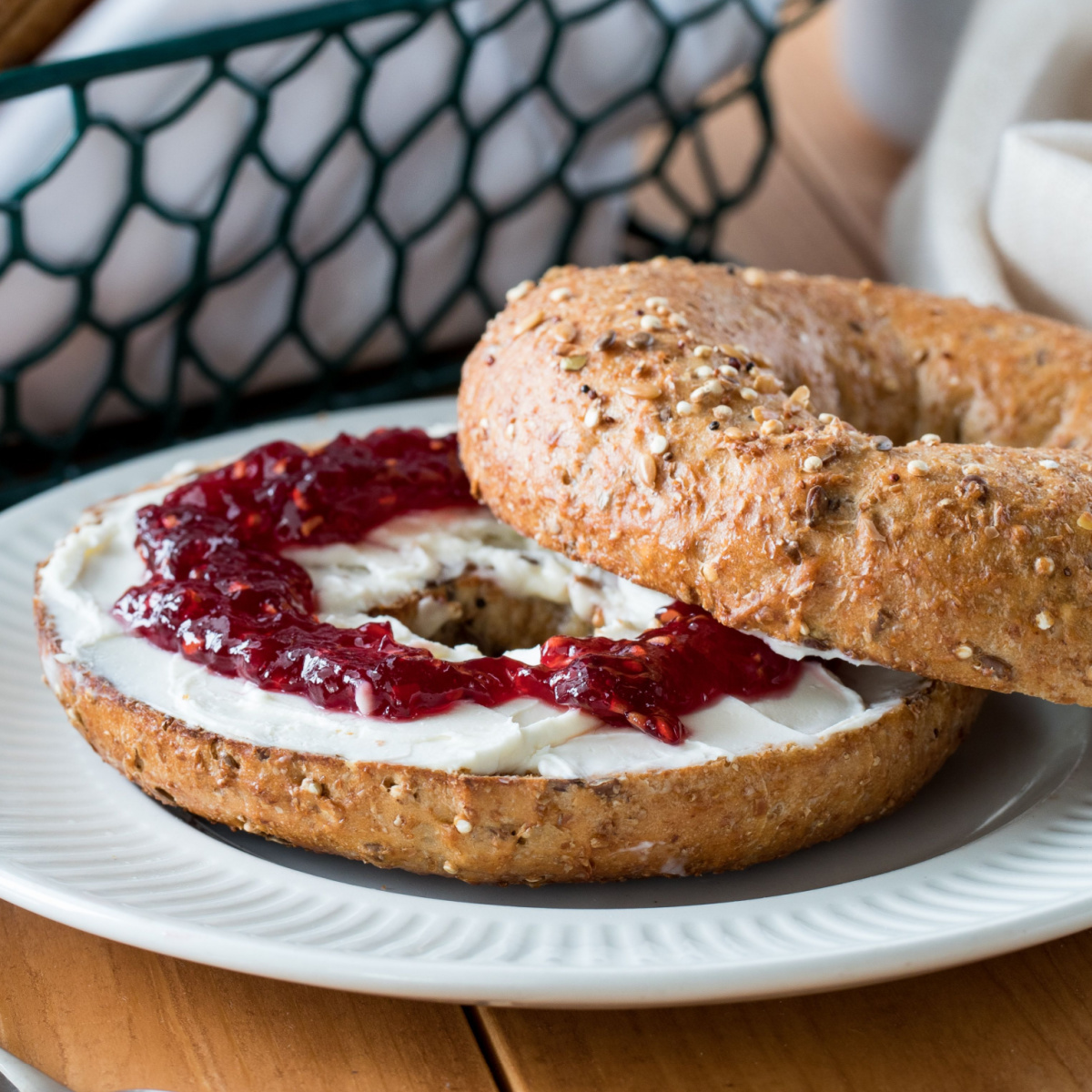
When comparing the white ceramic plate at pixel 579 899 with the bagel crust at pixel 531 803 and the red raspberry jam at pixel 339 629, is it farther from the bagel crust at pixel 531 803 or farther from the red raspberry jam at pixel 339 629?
the red raspberry jam at pixel 339 629

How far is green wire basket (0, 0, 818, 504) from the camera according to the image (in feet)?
7.59

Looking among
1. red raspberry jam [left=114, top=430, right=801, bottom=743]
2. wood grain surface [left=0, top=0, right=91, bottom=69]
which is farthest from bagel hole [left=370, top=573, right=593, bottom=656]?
wood grain surface [left=0, top=0, right=91, bottom=69]

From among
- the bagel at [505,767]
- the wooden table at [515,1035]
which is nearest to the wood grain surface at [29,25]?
the bagel at [505,767]

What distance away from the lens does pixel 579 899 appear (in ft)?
5.02

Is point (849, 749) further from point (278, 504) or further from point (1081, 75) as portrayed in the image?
point (1081, 75)

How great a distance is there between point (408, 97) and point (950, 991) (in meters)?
1.86

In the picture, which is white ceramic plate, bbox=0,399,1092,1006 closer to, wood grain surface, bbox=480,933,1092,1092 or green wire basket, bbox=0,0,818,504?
wood grain surface, bbox=480,933,1092,1092

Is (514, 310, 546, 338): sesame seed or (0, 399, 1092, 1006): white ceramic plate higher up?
(514, 310, 546, 338): sesame seed

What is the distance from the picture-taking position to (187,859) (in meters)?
1.55

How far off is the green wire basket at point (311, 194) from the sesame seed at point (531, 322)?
32.0 inches

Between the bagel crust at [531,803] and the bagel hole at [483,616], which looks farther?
the bagel hole at [483,616]

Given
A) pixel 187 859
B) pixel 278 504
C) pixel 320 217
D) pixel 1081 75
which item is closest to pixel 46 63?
pixel 320 217

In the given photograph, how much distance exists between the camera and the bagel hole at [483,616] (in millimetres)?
1846

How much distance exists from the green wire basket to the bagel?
0.92 metres
